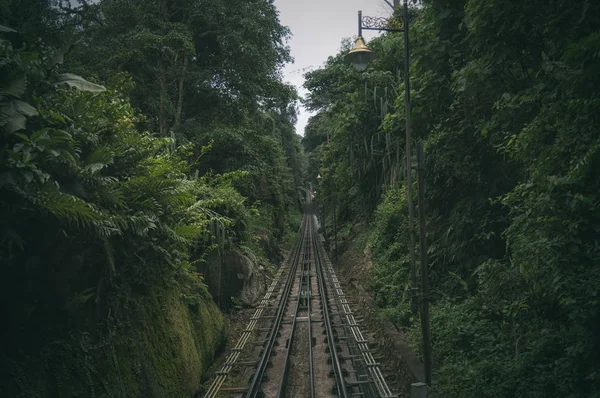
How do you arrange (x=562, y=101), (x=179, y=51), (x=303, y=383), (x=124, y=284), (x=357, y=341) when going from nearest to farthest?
(x=562, y=101)
(x=124, y=284)
(x=303, y=383)
(x=357, y=341)
(x=179, y=51)

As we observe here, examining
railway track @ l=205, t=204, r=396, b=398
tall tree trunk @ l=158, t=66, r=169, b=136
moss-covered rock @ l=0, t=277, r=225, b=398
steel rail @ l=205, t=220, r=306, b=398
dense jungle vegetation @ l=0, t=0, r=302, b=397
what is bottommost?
railway track @ l=205, t=204, r=396, b=398

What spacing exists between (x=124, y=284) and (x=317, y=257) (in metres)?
23.8

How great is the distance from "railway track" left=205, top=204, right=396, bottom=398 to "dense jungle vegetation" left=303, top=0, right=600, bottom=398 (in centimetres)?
129

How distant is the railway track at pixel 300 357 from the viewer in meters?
7.68

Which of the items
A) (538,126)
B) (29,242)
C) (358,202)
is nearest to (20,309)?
(29,242)

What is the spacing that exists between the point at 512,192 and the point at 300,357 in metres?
6.39

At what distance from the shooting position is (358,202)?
25344mm

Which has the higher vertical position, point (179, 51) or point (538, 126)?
point (179, 51)

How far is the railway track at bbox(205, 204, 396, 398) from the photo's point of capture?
768 centimetres

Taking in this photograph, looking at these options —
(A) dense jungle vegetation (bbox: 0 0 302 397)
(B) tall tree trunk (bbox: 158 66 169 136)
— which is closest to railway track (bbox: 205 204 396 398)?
(A) dense jungle vegetation (bbox: 0 0 302 397)

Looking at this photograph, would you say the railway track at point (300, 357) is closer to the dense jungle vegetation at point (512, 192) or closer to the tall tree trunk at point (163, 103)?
the dense jungle vegetation at point (512, 192)

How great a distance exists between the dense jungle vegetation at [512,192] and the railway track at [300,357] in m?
1.29

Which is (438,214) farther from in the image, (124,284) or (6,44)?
(6,44)

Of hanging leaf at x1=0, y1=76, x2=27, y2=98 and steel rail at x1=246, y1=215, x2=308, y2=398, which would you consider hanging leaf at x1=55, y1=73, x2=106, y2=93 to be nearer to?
hanging leaf at x1=0, y1=76, x2=27, y2=98
